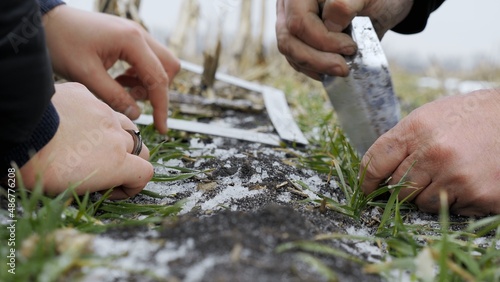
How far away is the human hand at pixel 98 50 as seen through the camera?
153cm

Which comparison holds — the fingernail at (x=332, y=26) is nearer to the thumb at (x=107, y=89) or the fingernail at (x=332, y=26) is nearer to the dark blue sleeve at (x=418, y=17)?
the dark blue sleeve at (x=418, y=17)

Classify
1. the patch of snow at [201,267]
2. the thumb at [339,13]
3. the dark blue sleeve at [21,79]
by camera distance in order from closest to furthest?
the patch of snow at [201,267], the dark blue sleeve at [21,79], the thumb at [339,13]

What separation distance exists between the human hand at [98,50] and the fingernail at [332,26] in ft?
1.74

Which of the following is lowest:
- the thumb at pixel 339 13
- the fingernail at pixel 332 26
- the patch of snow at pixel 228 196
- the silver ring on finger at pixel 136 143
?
the patch of snow at pixel 228 196

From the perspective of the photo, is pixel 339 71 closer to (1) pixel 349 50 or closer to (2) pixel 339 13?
(1) pixel 349 50

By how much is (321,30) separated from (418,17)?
54 cm

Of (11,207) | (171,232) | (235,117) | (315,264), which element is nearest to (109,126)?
(11,207)

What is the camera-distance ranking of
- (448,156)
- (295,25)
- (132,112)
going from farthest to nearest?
(132,112), (295,25), (448,156)

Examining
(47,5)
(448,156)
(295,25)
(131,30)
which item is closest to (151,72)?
(131,30)

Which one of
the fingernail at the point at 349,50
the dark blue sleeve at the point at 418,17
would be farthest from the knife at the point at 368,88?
the dark blue sleeve at the point at 418,17

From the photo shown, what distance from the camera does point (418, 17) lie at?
1829 mm

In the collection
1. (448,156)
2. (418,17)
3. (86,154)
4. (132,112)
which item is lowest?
(132,112)

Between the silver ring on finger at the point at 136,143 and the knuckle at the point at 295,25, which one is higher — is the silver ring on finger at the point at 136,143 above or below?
below

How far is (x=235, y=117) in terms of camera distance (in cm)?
240
